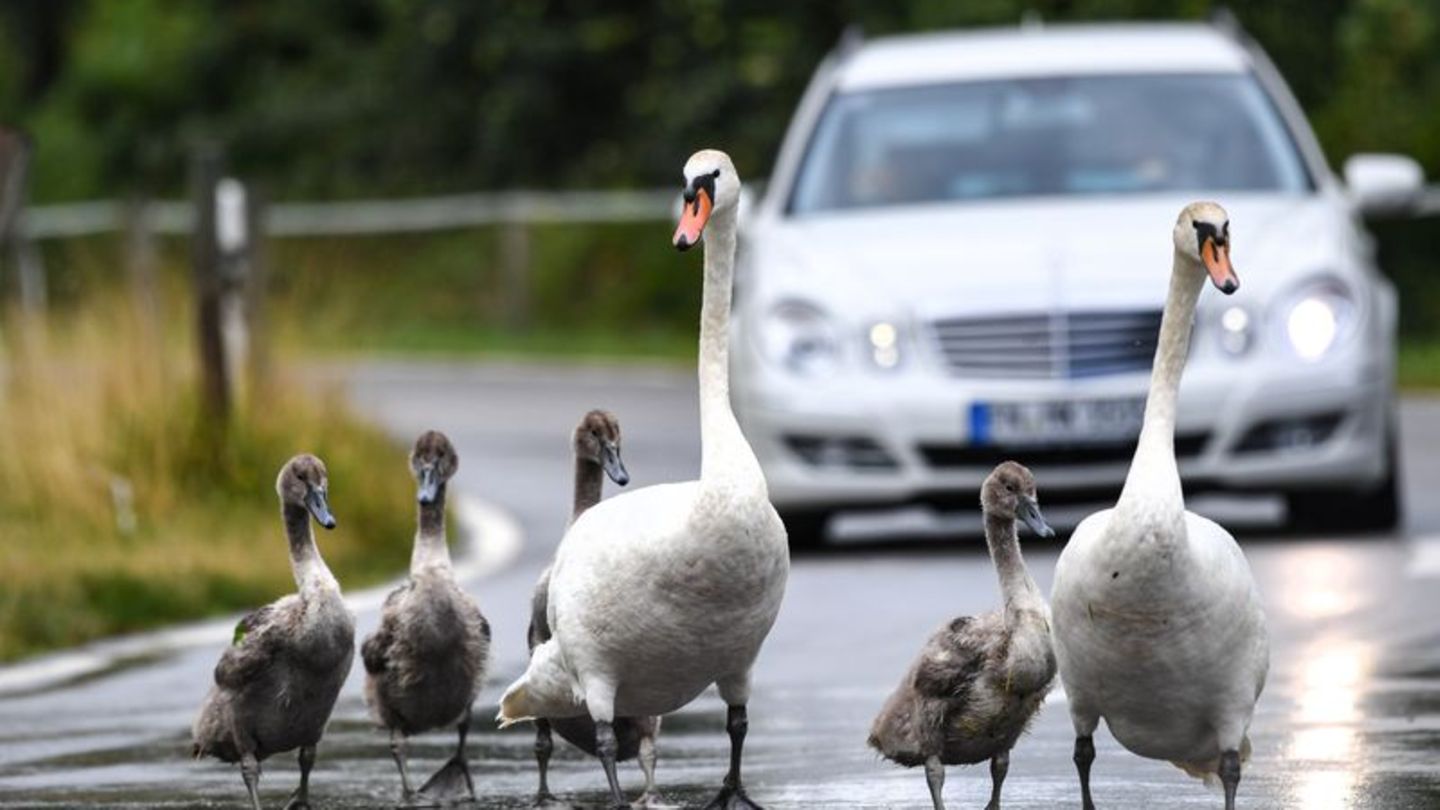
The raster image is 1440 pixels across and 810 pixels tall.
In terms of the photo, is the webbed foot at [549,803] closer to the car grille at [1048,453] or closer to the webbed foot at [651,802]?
the webbed foot at [651,802]

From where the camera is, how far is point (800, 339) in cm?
1636

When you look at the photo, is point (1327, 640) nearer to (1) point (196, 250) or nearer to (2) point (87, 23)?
(1) point (196, 250)

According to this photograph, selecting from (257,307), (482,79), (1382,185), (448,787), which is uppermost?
(1382,185)

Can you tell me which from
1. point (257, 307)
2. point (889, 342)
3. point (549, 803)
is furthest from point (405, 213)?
point (549, 803)

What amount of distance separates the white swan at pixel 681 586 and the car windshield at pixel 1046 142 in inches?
299

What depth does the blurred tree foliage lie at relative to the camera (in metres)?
33.7

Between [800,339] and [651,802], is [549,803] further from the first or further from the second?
[800,339]

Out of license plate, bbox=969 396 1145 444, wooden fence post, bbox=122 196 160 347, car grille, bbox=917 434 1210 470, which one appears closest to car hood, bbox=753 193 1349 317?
license plate, bbox=969 396 1145 444

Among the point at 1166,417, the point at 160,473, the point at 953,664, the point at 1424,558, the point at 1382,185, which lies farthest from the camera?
the point at 160,473

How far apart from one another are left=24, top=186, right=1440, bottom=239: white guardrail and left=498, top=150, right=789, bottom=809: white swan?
1062 inches

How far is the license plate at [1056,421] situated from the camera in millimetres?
15898

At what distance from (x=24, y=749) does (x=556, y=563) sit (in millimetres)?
2466

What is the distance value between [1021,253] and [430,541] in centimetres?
561

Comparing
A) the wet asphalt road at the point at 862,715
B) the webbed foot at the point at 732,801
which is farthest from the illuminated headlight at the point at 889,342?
the webbed foot at the point at 732,801
